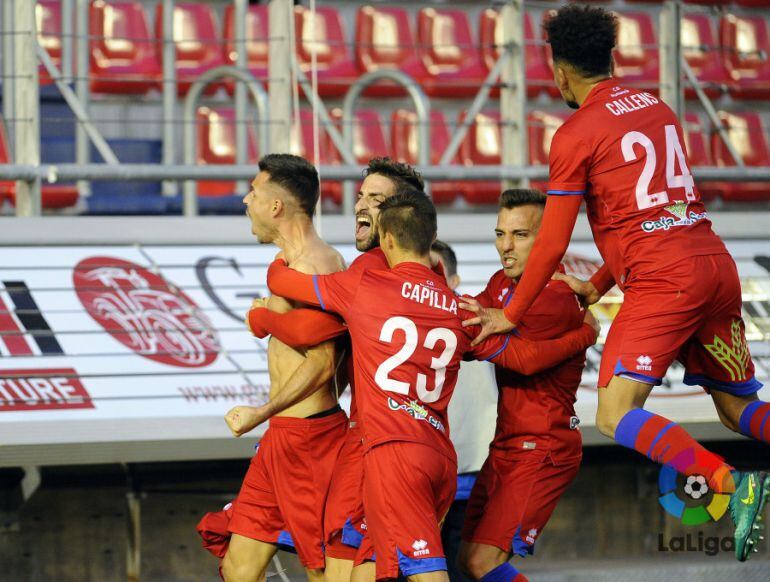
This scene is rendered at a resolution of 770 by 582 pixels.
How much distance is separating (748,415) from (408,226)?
56.4 inches

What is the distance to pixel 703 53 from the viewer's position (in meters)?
11.7

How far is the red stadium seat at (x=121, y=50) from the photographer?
382 inches

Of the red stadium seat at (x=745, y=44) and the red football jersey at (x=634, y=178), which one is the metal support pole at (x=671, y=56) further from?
the red stadium seat at (x=745, y=44)

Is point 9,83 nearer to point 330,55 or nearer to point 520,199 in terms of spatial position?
point 520,199

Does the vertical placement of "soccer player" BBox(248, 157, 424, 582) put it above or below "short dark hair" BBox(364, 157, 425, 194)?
below

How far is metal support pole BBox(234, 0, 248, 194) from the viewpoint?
7.37 metres

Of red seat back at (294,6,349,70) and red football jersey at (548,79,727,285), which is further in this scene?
red seat back at (294,6,349,70)

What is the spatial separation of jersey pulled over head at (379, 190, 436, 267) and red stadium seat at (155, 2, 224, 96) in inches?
242

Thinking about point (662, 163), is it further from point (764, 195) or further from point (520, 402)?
point (764, 195)

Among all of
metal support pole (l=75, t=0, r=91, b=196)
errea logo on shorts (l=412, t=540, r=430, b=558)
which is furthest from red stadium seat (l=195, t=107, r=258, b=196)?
errea logo on shorts (l=412, t=540, r=430, b=558)

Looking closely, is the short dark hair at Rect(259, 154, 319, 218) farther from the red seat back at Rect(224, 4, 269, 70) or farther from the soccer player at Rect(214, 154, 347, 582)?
the red seat back at Rect(224, 4, 269, 70)

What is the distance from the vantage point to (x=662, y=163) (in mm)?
4176

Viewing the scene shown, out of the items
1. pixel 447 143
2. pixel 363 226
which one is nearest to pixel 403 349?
pixel 363 226

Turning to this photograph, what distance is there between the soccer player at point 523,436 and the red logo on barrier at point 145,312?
1.74 m
